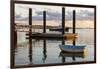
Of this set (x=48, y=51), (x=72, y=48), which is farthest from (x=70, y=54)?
(x=48, y=51)

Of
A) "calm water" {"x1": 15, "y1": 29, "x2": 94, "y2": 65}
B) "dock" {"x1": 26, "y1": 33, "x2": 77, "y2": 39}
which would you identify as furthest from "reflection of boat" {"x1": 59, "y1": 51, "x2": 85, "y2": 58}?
"dock" {"x1": 26, "y1": 33, "x2": 77, "y2": 39}

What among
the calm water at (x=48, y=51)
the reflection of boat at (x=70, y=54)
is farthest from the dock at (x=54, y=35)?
the reflection of boat at (x=70, y=54)

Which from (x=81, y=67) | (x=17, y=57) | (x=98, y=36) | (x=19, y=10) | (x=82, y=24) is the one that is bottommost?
(x=81, y=67)

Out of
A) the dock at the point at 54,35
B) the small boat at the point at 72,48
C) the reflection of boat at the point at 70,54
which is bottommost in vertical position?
the reflection of boat at the point at 70,54

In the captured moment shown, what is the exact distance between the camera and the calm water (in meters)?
2.30

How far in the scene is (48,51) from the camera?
2373 millimetres

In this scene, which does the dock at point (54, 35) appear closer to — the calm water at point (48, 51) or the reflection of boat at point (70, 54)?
the calm water at point (48, 51)

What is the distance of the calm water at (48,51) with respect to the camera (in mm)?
2301

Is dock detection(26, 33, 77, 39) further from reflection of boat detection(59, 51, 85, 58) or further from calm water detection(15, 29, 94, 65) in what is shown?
reflection of boat detection(59, 51, 85, 58)

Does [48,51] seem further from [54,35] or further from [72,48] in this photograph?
[72,48]
